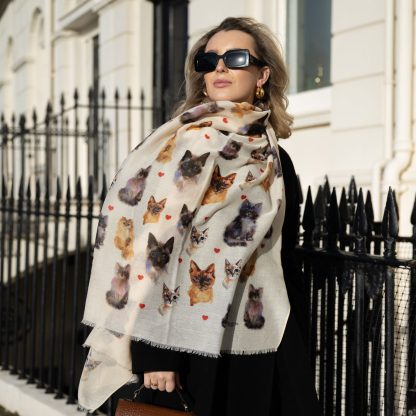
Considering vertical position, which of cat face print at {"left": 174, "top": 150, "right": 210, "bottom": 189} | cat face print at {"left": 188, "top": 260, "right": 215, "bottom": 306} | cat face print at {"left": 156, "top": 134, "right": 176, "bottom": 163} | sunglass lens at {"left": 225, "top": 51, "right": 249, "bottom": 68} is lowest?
cat face print at {"left": 188, "top": 260, "right": 215, "bottom": 306}

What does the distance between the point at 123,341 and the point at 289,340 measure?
1.69 feet

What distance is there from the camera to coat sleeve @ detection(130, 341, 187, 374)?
2.21 metres

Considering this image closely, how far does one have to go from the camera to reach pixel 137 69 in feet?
33.1

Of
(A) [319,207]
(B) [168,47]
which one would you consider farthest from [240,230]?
(B) [168,47]

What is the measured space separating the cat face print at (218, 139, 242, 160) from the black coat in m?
0.25

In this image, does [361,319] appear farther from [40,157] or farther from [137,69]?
[40,157]

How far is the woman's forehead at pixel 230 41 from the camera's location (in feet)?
8.29

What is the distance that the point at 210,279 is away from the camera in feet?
7.30

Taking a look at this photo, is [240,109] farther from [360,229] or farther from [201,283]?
[360,229]

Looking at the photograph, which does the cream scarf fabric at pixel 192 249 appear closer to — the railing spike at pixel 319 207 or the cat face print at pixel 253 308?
the cat face print at pixel 253 308

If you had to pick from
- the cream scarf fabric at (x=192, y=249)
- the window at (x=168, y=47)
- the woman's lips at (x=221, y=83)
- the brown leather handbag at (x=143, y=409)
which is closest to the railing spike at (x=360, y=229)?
the cream scarf fabric at (x=192, y=249)

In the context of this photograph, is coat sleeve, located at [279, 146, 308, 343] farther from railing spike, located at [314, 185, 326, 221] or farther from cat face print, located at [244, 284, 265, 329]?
railing spike, located at [314, 185, 326, 221]

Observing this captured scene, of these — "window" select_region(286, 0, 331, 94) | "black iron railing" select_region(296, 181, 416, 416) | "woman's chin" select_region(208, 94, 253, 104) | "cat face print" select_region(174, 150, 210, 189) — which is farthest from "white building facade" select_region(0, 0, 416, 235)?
"cat face print" select_region(174, 150, 210, 189)

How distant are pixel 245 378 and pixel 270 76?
1.02 metres
